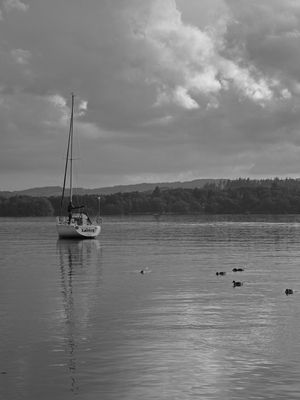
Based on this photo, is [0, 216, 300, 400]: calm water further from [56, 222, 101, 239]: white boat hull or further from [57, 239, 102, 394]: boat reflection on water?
[56, 222, 101, 239]: white boat hull

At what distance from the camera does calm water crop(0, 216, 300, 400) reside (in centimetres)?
2078

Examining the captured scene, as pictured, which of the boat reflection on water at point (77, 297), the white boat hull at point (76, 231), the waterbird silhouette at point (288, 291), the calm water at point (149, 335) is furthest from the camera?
the white boat hull at point (76, 231)

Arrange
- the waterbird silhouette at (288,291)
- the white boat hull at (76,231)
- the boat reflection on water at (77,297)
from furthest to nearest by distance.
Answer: the white boat hull at (76,231), the waterbird silhouette at (288,291), the boat reflection on water at (77,297)

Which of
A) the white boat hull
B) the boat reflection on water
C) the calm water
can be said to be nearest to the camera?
the calm water

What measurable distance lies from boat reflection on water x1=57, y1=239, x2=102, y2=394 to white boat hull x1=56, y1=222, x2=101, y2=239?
3518cm

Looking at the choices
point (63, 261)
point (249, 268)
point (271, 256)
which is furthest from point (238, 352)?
point (271, 256)

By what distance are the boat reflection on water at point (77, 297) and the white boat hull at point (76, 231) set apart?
115ft

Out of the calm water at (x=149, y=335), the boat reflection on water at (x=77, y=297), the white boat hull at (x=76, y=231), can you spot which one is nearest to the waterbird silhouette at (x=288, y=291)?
the calm water at (x=149, y=335)

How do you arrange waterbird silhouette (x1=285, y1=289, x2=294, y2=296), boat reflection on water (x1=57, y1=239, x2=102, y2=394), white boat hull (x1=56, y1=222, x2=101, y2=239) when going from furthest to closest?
white boat hull (x1=56, y1=222, x2=101, y2=239) < waterbird silhouette (x1=285, y1=289, x2=294, y2=296) < boat reflection on water (x1=57, y1=239, x2=102, y2=394)

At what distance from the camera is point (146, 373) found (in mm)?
22078

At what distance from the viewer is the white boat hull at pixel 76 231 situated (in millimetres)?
110500

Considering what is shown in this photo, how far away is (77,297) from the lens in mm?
39281

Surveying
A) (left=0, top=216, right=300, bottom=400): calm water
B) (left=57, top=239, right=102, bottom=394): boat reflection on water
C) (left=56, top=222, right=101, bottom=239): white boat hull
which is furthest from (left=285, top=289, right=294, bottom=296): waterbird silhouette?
(left=56, top=222, right=101, bottom=239): white boat hull

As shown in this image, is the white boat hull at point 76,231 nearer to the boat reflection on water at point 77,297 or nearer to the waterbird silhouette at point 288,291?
the boat reflection on water at point 77,297
